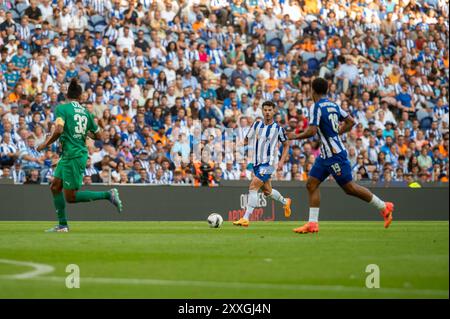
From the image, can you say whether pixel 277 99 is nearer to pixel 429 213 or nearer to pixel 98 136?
pixel 429 213

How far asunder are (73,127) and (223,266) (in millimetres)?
6666

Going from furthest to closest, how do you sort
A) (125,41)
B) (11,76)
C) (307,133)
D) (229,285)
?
(125,41), (11,76), (307,133), (229,285)

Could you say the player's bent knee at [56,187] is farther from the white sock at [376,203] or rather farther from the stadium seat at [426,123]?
the stadium seat at [426,123]

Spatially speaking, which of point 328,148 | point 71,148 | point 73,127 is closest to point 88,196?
point 71,148

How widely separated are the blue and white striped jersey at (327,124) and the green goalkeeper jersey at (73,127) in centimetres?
373

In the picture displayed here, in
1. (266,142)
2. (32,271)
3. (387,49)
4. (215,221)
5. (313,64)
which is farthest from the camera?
(387,49)

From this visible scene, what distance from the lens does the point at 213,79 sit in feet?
92.5

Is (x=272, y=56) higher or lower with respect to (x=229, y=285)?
higher

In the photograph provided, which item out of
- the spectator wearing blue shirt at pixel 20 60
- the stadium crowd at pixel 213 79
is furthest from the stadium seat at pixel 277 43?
the spectator wearing blue shirt at pixel 20 60

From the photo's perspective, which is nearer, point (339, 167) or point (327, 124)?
point (339, 167)

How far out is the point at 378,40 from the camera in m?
33.4

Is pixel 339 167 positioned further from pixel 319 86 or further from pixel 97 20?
pixel 97 20

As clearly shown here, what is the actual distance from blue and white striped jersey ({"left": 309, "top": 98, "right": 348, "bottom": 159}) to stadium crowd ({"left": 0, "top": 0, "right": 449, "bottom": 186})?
30.0 ft

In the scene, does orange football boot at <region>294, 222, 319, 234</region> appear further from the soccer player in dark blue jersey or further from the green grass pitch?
the green grass pitch
